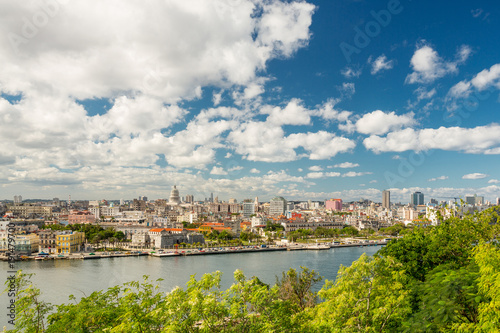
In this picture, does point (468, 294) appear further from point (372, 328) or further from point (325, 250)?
point (325, 250)

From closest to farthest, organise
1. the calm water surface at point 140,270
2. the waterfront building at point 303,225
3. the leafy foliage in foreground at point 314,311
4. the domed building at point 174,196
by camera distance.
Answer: the leafy foliage in foreground at point 314,311
the calm water surface at point 140,270
the waterfront building at point 303,225
the domed building at point 174,196

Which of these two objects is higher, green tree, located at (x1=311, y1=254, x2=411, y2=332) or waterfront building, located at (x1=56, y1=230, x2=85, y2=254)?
green tree, located at (x1=311, y1=254, x2=411, y2=332)

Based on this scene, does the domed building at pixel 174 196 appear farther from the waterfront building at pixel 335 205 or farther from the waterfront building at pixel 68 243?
the waterfront building at pixel 335 205

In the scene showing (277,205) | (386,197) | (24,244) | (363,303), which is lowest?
(24,244)

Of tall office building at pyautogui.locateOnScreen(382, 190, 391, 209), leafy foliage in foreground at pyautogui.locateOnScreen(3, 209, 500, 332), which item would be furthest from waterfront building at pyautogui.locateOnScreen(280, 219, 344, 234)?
tall office building at pyautogui.locateOnScreen(382, 190, 391, 209)

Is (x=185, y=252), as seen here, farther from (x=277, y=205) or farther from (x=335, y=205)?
(x=335, y=205)

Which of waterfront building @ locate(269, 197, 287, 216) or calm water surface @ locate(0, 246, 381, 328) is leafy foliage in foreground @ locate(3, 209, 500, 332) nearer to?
calm water surface @ locate(0, 246, 381, 328)

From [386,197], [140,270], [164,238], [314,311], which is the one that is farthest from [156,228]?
[386,197]

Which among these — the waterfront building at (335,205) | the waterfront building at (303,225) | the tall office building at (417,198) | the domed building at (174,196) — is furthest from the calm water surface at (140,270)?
the tall office building at (417,198)

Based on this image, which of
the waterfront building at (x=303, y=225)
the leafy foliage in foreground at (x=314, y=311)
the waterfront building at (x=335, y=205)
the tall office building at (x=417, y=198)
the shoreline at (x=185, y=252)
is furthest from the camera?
the tall office building at (x=417, y=198)
